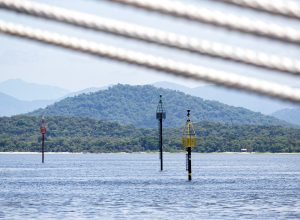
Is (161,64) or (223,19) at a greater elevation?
(223,19)

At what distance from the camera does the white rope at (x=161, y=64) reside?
3.34 m

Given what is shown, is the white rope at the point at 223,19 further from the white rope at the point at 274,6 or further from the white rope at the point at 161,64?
the white rope at the point at 161,64

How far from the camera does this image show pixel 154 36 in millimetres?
3363

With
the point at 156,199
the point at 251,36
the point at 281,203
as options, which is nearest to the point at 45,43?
the point at 251,36

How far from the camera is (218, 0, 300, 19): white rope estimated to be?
121 inches

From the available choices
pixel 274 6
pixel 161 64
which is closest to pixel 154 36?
pixel 161 64

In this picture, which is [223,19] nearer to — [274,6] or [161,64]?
[274,6]

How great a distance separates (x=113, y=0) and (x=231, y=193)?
7284 centimetres

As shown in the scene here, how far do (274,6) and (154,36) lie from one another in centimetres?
45

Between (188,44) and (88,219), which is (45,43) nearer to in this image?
(188,44)

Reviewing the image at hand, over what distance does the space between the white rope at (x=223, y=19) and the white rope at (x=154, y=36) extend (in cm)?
11

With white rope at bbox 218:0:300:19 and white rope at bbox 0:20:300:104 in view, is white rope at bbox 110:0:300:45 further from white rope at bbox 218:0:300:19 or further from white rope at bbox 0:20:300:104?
white rope at bbox 0:20:300:104

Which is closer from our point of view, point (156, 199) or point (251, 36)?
point (251, 36)

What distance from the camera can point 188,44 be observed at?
3330 mm
